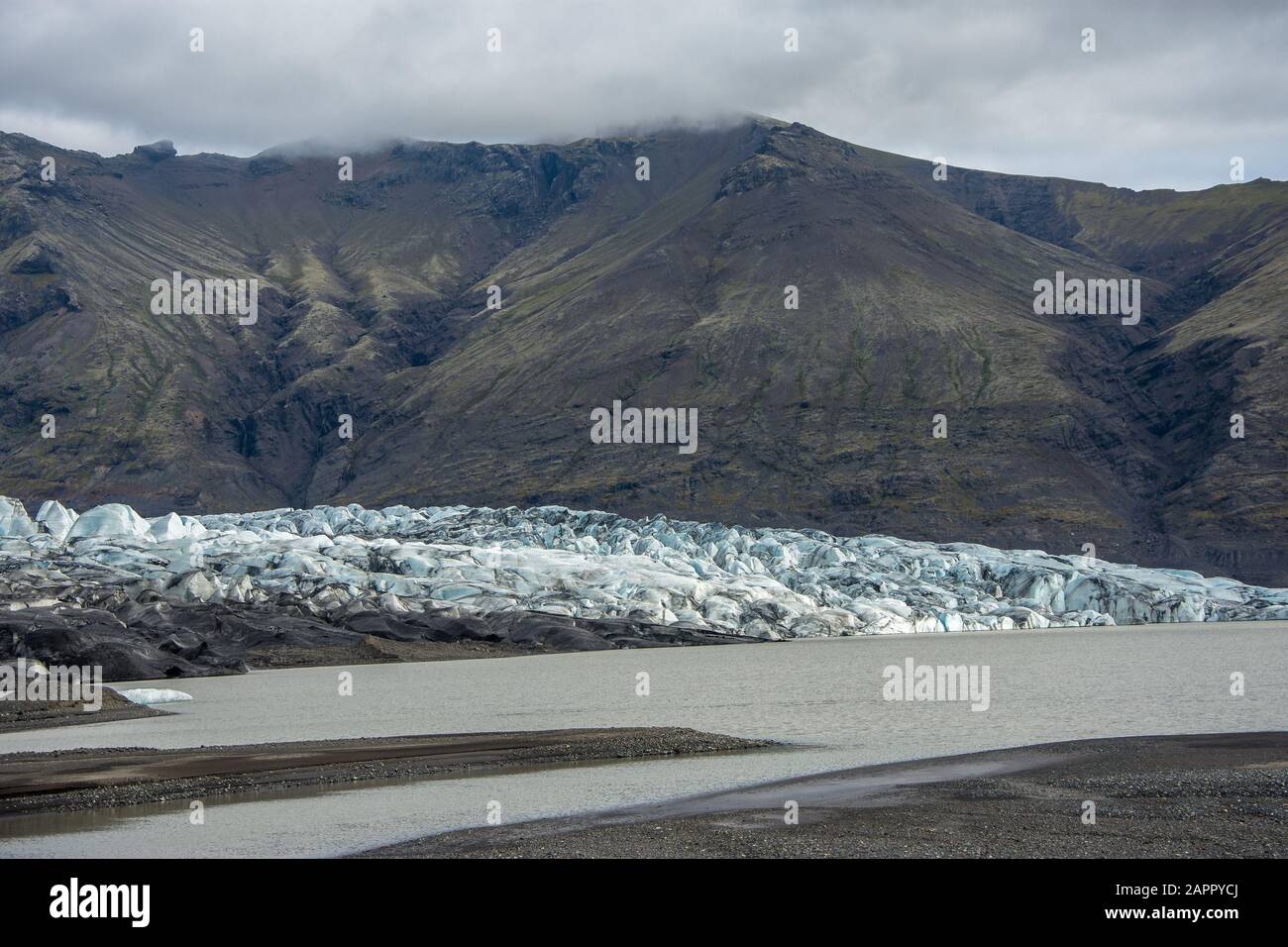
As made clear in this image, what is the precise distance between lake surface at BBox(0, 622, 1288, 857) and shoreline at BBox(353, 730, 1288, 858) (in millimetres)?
2056

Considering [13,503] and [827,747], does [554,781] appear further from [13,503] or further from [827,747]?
[13,503]

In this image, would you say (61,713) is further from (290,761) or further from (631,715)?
(631,715)

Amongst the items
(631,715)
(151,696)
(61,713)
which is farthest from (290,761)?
(151,696)

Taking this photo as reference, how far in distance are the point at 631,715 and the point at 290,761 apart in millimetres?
14922

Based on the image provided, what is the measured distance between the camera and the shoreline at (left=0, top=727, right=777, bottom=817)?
29578mm

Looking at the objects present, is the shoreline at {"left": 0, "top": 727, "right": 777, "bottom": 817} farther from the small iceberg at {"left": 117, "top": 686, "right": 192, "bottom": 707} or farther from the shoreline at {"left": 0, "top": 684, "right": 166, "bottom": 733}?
the small iceberg at {"left": 117, "top": 686, "right": 192, "bottom": 707}

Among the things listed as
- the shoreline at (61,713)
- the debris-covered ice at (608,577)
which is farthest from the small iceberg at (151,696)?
the debris-covered ice at (608,577)

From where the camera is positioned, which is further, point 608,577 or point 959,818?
point 608,577

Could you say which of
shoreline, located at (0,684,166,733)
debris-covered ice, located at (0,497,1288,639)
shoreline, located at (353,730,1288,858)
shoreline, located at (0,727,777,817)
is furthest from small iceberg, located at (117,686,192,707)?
shoreline, located at (353,730,1288,858)

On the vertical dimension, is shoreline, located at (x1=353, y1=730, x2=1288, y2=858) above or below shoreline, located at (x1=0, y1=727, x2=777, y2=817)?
above

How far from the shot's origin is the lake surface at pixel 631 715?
84.9 ft

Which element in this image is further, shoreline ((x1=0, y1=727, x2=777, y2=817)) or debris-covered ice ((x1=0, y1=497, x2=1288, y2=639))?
debris-covered ice ((x1=0, y1=497, x2=1288, y2=639))

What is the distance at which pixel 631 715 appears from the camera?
4666cm
